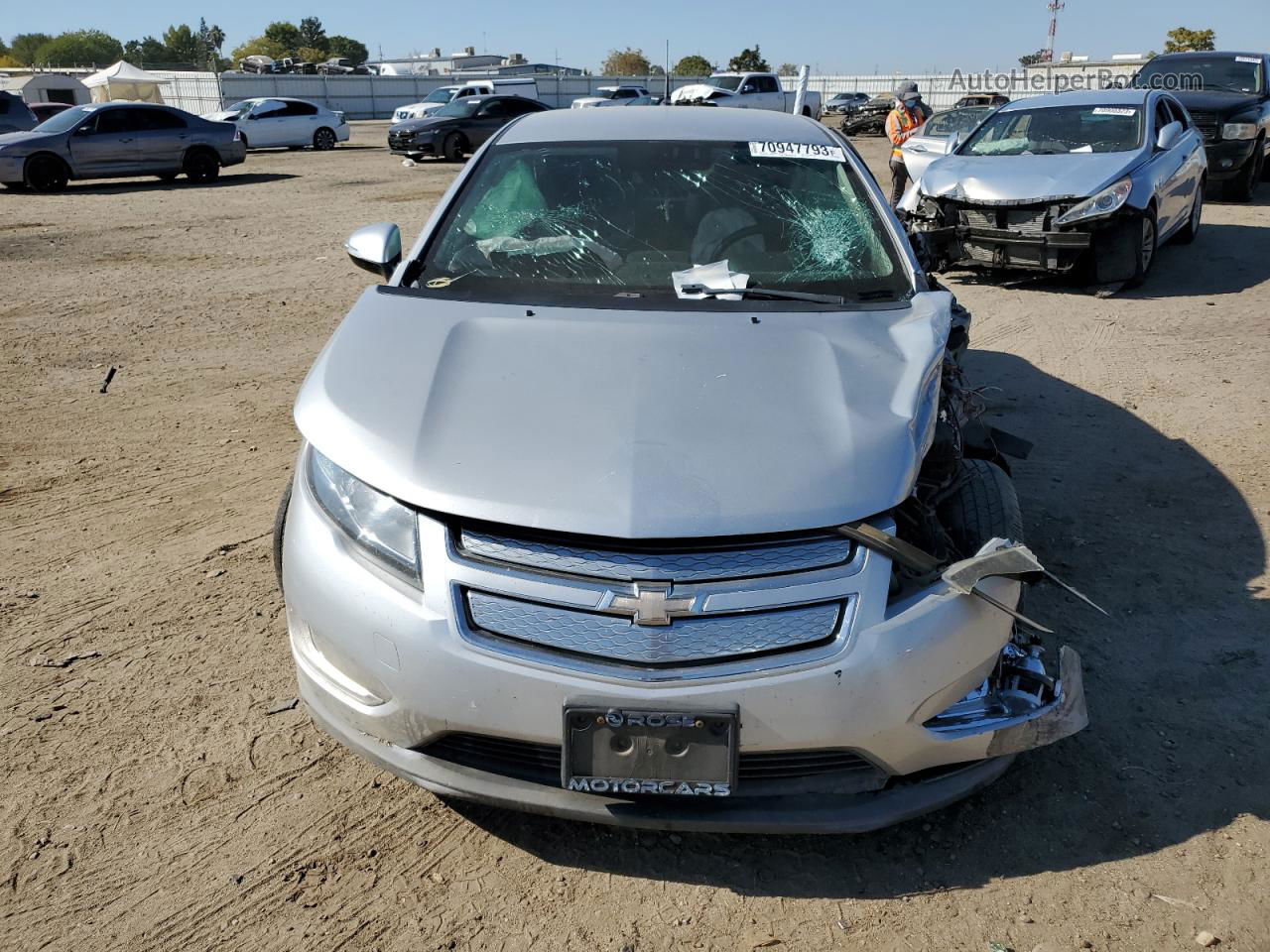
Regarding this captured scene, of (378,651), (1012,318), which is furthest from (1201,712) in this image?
(1012,318)

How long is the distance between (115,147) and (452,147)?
23.7ft

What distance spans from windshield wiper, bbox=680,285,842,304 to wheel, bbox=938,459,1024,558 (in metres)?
0.68

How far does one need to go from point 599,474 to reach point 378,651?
0.62 meters

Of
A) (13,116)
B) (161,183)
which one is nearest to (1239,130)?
(161,183)

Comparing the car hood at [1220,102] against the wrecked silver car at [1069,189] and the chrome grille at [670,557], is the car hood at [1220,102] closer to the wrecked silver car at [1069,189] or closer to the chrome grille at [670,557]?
the wrecked silver car at [1069,189]

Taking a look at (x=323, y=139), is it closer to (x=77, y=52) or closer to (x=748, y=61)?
(x=748, y=61)

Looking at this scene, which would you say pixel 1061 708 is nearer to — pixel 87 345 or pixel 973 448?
pixel 973 448

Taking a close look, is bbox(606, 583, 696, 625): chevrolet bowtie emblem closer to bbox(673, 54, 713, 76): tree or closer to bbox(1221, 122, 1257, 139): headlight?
bbox(1221, 122, 1257, 139): headlight

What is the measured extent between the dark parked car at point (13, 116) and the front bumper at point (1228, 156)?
67.0 ft

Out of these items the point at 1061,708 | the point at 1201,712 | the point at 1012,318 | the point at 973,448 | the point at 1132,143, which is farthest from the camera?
the point at 1132,143

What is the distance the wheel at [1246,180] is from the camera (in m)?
13.2

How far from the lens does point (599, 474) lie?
7.54 ft

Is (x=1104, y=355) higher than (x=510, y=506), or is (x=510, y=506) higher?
(x=510, y=506)

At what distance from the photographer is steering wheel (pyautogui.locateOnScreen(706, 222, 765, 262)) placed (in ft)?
11.8
